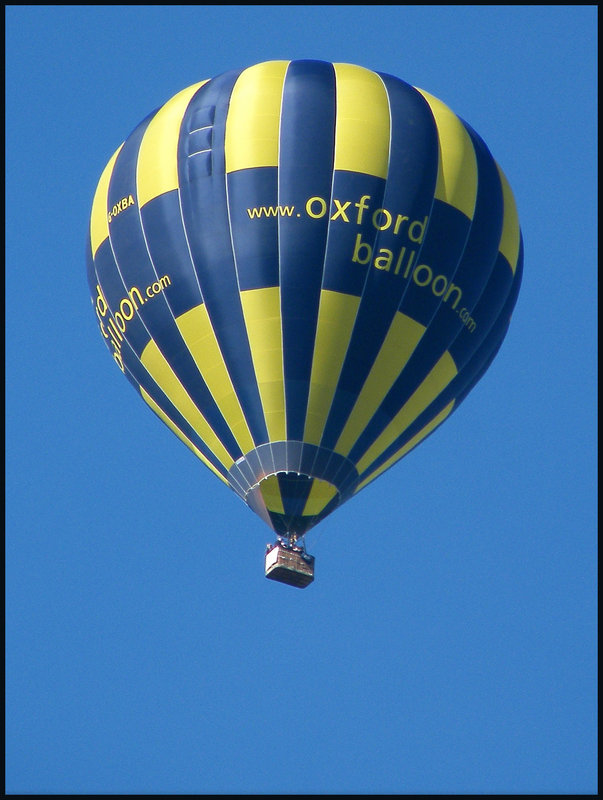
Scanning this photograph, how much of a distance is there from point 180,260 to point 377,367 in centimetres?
257

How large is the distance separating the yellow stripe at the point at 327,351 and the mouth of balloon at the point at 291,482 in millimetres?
251

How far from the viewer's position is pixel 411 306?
26516 mm

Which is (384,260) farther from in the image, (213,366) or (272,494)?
(272,494)

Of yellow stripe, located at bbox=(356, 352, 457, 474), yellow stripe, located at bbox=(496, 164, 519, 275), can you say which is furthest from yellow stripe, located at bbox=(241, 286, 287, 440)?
yellow stripe, located at bbox=(496, 164, 519, 275)

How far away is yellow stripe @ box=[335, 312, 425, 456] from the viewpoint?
26.4 m

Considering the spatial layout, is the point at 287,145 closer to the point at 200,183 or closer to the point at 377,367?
the point at 200,183

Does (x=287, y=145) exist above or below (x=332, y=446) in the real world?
above

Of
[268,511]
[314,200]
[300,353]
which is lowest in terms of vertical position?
[268,511]

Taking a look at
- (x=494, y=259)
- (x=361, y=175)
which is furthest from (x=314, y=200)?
(x=494, y=259)

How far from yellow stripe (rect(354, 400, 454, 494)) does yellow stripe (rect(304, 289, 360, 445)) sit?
3.89 feet

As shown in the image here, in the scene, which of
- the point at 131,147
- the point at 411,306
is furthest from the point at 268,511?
the point at 131,147

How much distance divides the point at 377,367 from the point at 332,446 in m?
1.04

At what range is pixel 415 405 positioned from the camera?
27062 millimetres

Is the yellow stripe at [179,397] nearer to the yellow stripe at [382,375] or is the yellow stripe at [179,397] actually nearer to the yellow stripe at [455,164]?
the yellow stripe at [382,375]
